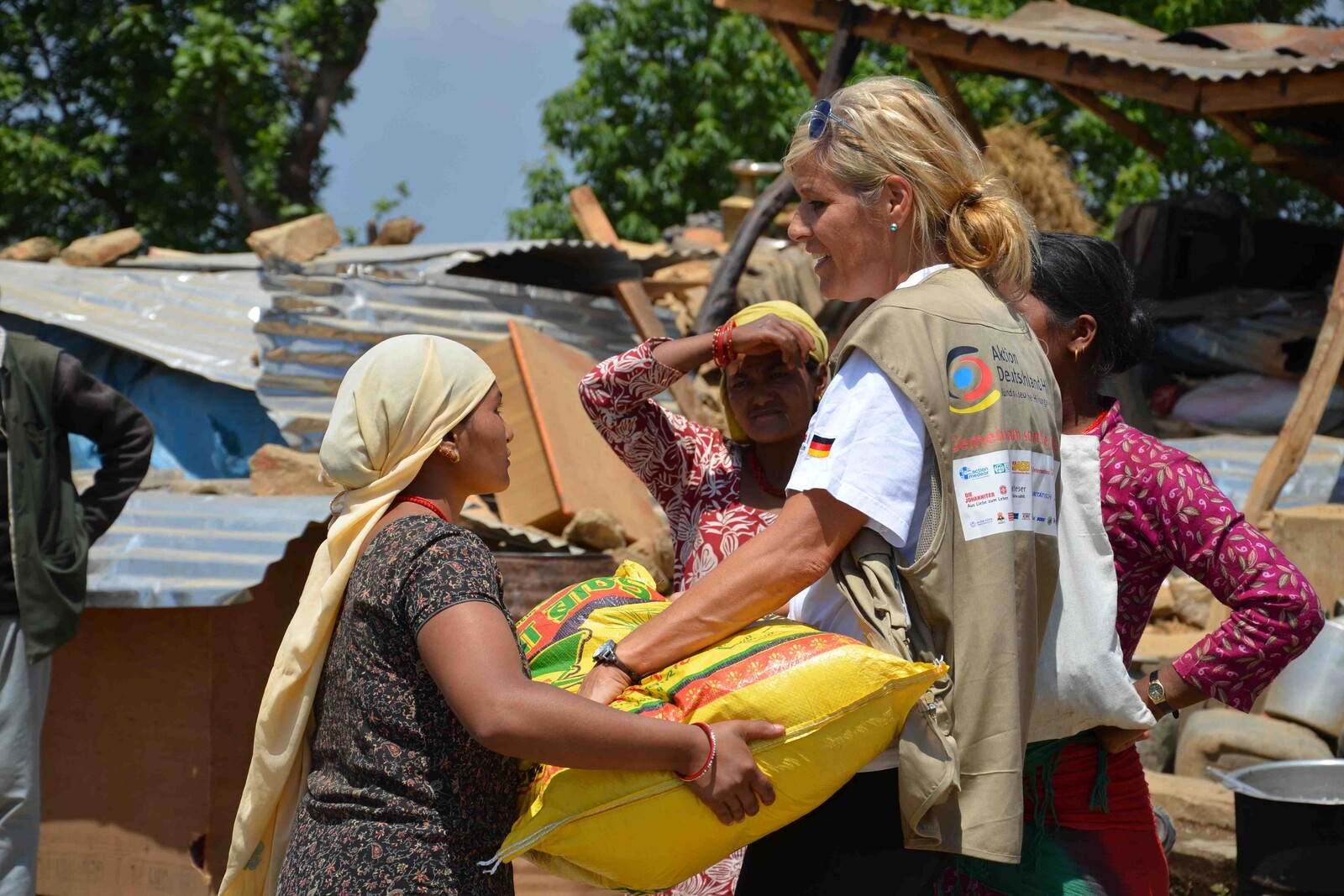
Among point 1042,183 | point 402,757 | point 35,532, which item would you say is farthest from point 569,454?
point 1042,183

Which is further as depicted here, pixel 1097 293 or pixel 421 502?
pixel 1097 293

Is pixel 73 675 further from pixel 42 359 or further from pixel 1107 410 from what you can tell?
pixel 1107 410

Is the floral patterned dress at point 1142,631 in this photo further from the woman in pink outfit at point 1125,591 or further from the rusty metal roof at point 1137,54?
the rusty metal roof at point 1137,54

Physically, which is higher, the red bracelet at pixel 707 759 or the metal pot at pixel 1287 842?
the red bracelet at pixel 707 759

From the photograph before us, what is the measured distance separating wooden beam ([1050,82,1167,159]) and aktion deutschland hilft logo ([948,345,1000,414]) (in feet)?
21.5

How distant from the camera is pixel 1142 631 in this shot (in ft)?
7.39

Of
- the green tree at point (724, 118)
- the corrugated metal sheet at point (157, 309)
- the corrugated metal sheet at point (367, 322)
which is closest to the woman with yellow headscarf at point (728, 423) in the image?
the corrugated metal sheet at point (367, 322)

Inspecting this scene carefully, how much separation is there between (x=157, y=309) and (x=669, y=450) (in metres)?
6.50

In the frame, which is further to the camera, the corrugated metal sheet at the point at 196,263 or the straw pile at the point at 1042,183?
the corrugated metal sheet at the point at 196,263

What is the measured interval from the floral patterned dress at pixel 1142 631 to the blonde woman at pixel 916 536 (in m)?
0.29

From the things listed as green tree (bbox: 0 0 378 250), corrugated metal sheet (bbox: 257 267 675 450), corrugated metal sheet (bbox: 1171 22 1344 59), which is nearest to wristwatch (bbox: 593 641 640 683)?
corrugated metal sheet (bbox: 257 267 675 450)

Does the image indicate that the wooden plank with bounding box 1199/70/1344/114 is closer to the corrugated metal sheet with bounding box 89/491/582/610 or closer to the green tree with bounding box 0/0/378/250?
the corrugated metal sheet with bounding box 89/491/582/610

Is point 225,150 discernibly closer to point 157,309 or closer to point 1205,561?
point 157,309

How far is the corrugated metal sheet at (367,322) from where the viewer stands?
722 centimetres
